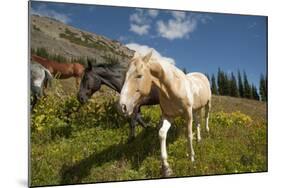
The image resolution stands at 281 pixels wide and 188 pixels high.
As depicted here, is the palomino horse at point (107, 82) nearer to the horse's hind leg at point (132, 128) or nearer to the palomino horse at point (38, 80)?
the horse's hind leg at point (132, 128)

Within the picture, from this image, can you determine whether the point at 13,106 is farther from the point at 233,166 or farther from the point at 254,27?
the point at 254,27

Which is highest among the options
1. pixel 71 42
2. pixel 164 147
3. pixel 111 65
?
pixel 71 42

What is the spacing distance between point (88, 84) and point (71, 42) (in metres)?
0.36

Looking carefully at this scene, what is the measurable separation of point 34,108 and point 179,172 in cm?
136

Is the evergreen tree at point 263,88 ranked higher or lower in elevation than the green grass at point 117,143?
higher

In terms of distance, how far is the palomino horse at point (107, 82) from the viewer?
3.94m

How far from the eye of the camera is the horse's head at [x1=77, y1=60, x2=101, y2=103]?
12.9 feet

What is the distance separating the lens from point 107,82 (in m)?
3.99

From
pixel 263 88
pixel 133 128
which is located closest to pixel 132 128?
pixel 133 128

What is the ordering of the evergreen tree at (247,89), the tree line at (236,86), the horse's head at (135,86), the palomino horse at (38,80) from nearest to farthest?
the palomino horse at (38,80)
the horse's head at (135,86)
the tree line at (236,86)
the evergreen tree at (247,89)

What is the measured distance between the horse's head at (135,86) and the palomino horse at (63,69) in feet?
1.23

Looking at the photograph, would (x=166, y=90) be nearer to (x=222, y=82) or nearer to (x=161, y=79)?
(x=161, y=79)

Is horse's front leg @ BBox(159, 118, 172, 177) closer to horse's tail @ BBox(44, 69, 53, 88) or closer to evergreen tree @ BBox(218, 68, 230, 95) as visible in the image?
evergreen tree @ BBox(218, 68, 230, 95)

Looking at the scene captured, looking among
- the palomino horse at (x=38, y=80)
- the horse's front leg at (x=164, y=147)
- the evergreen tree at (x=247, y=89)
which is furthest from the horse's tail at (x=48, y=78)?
the evergreen tree at (x=247, y=89)
